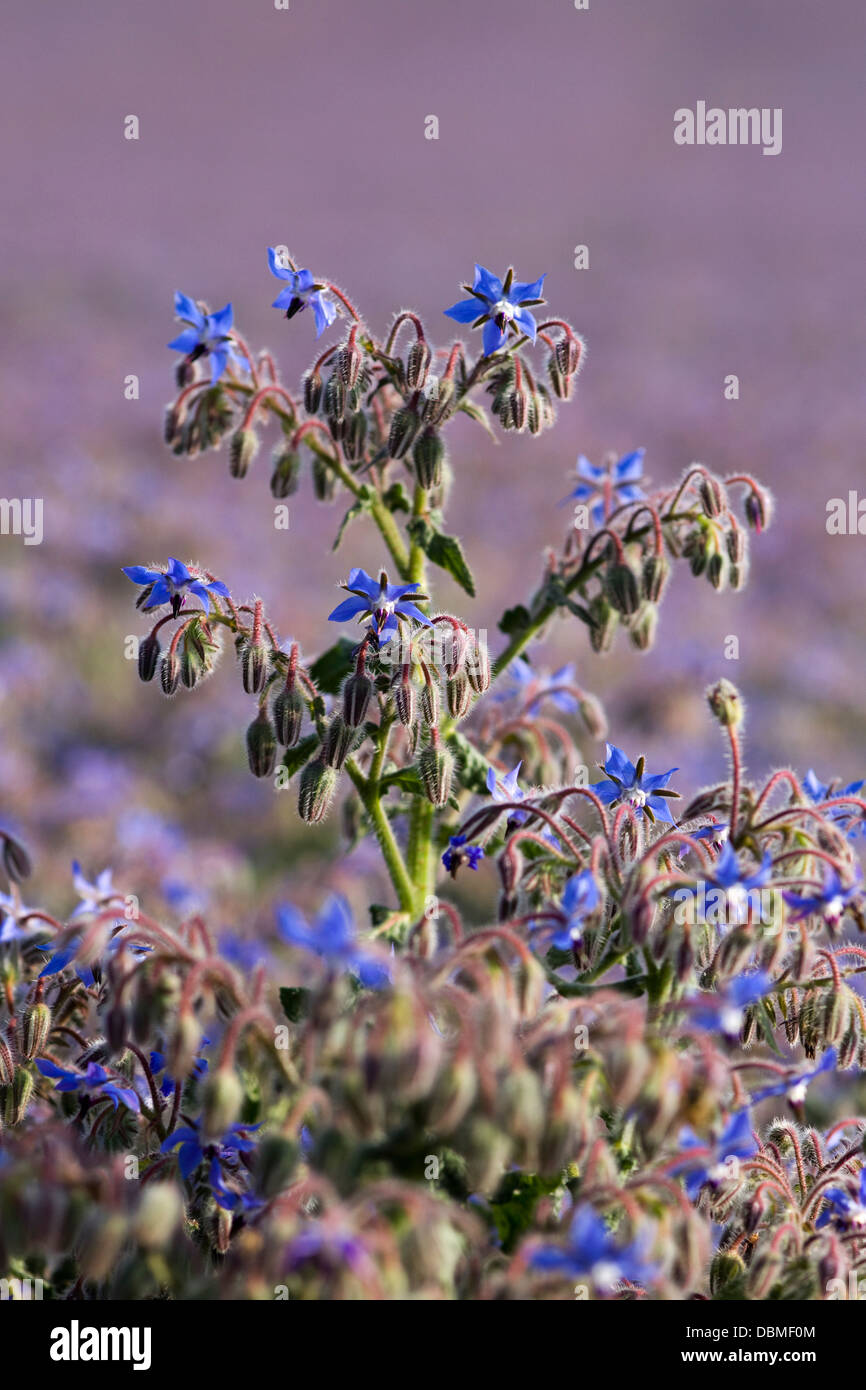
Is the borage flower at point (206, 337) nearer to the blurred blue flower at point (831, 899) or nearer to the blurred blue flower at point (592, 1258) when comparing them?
the blurred blue flower at point (831, 899)

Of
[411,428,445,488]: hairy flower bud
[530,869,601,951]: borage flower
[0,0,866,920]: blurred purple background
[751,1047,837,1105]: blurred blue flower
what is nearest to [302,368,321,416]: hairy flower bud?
[411,428,445,488]: hairy flower bud

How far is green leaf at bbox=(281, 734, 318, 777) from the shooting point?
2.23 metres

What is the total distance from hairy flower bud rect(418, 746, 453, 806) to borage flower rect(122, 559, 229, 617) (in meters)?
0.39

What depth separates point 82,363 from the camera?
13969 mm

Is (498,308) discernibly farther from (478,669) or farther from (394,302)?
(394,302)

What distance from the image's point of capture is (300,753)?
2.25 m

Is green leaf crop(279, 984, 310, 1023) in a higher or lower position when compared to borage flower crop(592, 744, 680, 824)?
lower

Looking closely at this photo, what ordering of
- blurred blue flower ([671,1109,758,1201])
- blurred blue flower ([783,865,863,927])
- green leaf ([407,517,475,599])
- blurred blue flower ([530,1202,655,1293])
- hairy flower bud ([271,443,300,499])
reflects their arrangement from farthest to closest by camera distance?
1. hairy flower bud ([271,443,300,499])
2. green leaf ([407,517,475,599])
3. blurred blue flower ([783,865,863,927])
4. blurred blue flower ([671,1109,758,1201])
5. blurred blue flower ([530,1202,655,1293])

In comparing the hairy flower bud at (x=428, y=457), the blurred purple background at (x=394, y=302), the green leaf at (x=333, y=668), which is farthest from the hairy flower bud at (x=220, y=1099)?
the blurred purple background at (x=394, y=302)

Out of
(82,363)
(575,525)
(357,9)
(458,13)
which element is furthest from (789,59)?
(575,525)

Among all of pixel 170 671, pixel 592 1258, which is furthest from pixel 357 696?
pixel 592 1258

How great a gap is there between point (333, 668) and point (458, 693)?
32 cm

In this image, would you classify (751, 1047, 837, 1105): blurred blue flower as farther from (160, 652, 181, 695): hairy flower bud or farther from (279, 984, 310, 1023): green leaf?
(160, 652, 181, 695): hairy flower bud
